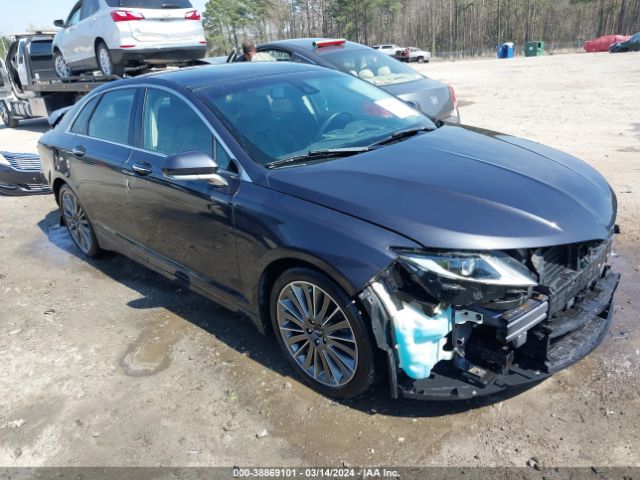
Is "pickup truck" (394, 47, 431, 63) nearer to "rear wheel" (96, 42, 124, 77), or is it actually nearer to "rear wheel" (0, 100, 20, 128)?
"rear wheel" (0, 100, 20, 128)

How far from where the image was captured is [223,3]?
6956cm

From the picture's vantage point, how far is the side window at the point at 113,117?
4.15 m

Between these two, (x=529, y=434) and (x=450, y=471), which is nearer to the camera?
(x=450, y=471)

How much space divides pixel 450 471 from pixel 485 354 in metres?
0.57

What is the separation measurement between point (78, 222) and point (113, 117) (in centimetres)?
144

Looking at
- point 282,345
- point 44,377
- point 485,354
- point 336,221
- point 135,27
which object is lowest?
point 44,377

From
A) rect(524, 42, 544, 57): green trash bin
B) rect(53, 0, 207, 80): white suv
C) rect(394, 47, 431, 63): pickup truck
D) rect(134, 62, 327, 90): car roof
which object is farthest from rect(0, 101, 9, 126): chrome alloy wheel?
rect(524, 42, 544, 57): green trash bin

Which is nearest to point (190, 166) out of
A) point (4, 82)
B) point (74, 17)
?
point (74, 17)

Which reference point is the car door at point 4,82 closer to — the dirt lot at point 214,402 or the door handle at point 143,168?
the dirt lot at point 214,402

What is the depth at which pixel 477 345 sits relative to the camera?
99.3 inches

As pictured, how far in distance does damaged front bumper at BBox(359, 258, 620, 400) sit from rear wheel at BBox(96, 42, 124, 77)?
29.7 ft

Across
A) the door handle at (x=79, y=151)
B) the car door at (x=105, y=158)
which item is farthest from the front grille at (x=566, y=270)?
the door handle at (x=79, y=151)

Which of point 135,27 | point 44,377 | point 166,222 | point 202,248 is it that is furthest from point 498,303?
point 135,27

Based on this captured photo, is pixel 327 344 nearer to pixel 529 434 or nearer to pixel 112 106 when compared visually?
pixel 529 434
